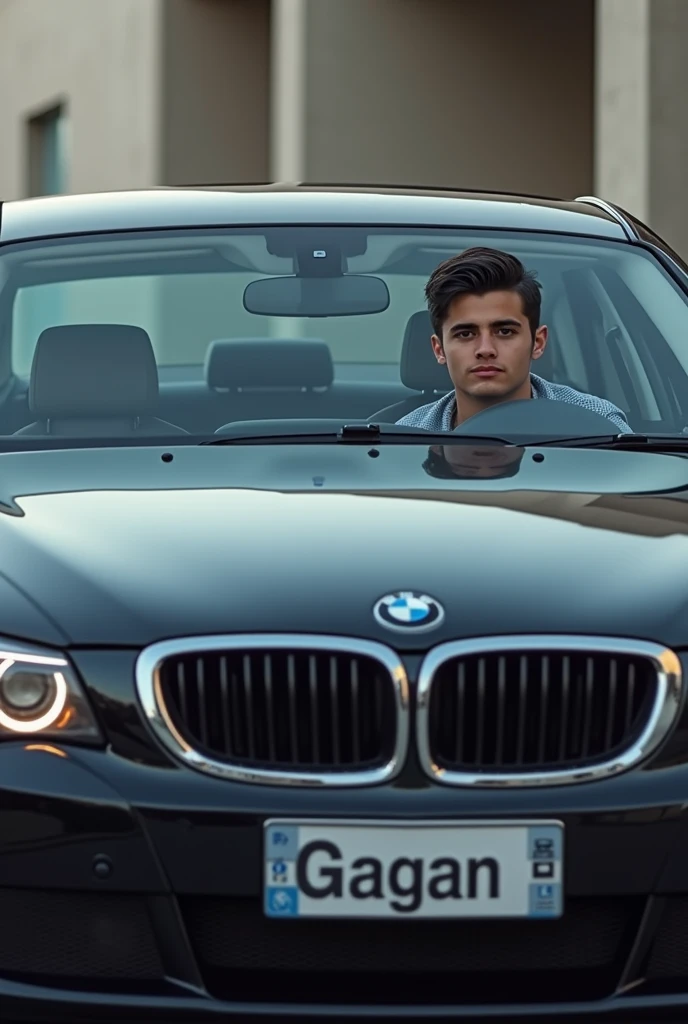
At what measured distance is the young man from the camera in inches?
159

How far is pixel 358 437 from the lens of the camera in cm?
361

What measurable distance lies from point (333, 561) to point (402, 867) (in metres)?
0.48

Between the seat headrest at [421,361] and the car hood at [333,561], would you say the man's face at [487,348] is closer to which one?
the seat headrest at [421,361]

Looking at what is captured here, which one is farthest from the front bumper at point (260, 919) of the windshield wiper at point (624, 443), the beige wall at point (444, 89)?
the beige wall at point (444, 89)

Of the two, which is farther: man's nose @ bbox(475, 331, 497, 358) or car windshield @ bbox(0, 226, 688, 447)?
man's nose @ bbox(475, 331, 497, 358)

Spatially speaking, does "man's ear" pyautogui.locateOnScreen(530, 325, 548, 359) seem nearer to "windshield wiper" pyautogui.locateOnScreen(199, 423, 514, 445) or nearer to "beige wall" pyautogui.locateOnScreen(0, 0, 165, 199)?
"windshield wiper" pyautogui.locateOnScreen(199, 423, 514, 445)

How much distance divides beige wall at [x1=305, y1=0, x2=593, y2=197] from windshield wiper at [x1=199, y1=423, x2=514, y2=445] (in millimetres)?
12299

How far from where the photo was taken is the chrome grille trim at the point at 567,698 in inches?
102

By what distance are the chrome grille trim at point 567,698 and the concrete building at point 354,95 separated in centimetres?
895

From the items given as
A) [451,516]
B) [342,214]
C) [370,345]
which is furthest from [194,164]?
[451,516]

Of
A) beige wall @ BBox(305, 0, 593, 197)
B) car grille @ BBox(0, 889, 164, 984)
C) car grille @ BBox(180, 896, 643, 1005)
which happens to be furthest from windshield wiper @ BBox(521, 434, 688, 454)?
beige wall @ BBox(305, 0, 593, 197)

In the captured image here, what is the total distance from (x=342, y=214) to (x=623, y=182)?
24.8 feet

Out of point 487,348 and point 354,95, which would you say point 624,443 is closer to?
point 487,348

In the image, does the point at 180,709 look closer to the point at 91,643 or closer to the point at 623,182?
the point at 91,643
